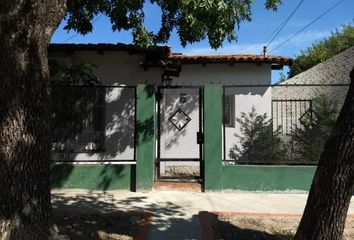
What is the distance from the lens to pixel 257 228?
23.4ft

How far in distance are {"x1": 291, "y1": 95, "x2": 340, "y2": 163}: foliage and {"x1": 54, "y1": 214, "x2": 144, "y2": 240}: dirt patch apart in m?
3.99

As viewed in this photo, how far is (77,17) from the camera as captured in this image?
11078mm

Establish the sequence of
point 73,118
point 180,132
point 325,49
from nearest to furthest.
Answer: point 73,118 < point 180,132 < point 325,49

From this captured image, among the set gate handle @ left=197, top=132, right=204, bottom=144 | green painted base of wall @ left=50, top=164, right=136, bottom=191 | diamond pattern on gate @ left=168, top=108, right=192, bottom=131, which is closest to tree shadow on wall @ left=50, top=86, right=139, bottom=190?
green painted base of wall @ left=50, top=164, right=136, bottom=191

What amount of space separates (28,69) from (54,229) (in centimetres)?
181

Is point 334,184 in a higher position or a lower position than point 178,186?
higher

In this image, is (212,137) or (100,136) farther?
(100,136)

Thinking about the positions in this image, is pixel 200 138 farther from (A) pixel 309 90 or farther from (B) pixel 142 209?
(A) pixel 309 90

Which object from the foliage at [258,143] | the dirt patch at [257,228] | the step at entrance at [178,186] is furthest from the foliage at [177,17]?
the dirt patch at [257,228]

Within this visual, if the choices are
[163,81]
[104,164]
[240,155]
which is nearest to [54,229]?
[104,164]

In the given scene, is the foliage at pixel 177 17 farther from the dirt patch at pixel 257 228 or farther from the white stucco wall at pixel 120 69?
the dirt patch at pixel 257 228

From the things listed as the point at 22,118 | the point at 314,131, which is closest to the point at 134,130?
the point at 314,131

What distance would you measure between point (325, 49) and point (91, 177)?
3257 cm

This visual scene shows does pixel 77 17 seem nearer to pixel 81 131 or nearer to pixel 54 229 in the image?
pixel 81 131
